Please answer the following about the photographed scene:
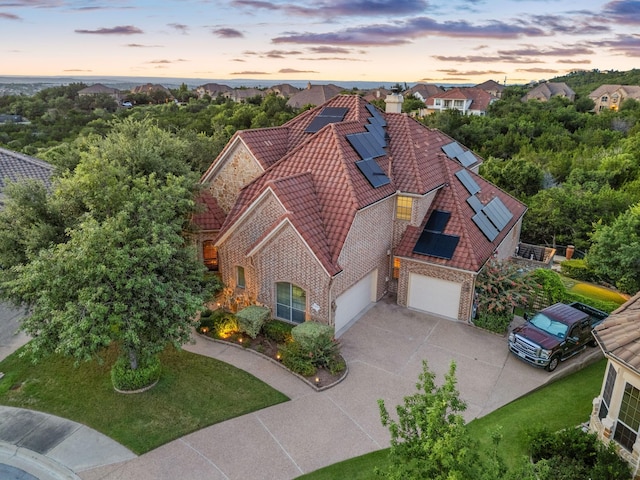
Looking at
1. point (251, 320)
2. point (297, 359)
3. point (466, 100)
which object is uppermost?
point (466, 100)

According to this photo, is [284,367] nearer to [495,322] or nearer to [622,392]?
[495,322]

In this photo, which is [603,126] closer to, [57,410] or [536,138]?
[536,138]

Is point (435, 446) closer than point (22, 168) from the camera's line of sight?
Yes

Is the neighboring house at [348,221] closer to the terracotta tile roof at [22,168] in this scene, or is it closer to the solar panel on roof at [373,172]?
the solar panel on roof at [373,172]

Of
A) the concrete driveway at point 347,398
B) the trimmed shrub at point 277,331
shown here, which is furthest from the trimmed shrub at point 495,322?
the trimmed shrub at point 277,331

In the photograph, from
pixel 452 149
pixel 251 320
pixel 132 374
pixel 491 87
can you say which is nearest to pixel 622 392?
pixel 251 320
